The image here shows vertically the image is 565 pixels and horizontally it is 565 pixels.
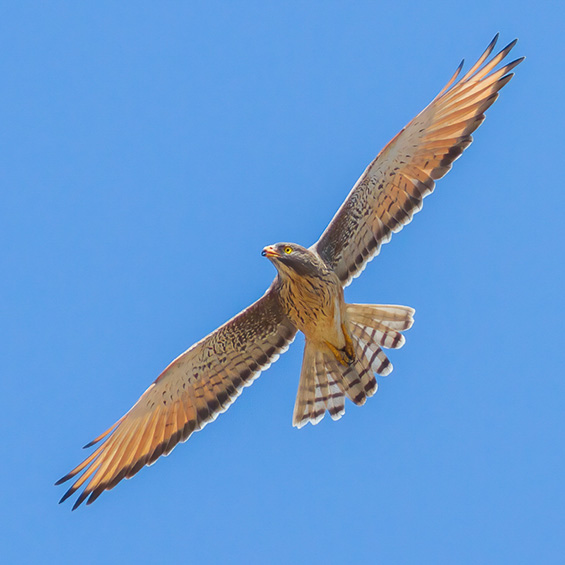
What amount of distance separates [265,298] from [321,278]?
0.90 meters

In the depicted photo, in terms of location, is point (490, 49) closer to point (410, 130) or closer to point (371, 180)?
point (410, 130)

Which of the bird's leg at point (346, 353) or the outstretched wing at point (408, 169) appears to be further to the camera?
the bird's leg at point (346, 353)

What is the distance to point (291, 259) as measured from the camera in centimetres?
1094

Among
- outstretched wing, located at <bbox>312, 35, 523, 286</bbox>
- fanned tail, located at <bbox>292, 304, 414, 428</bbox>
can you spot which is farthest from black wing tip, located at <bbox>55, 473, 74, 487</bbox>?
outstretched wing, located at <bbox>312, 35, 523, 286</bbox>

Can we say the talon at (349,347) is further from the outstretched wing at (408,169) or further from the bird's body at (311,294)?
the outstretched wing at (408,169)

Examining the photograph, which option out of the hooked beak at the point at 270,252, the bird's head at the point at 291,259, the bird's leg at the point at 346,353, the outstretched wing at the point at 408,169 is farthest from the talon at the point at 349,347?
the hooked beak at the point at 270,252

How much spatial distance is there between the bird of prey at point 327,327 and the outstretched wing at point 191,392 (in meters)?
0.01

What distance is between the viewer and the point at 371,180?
11719 mm

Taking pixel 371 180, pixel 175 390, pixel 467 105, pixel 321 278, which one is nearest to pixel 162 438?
pixel 175 390

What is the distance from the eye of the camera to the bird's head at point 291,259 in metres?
10.9

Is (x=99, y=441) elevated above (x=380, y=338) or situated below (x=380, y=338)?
above

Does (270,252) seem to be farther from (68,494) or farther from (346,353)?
(68,494)

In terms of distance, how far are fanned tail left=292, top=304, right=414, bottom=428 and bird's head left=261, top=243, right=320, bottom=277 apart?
962mm

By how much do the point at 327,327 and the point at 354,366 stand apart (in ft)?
2.61
